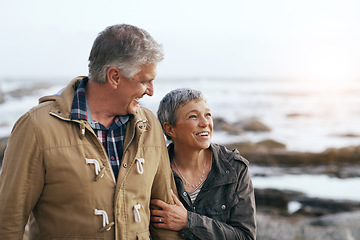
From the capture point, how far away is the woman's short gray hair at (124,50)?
6.30 ft

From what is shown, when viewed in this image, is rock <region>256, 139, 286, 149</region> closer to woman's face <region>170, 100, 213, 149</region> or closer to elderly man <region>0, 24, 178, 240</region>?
woman's face <region>170, 100, 213, 149</region>

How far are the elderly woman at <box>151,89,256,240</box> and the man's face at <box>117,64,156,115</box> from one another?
38cm

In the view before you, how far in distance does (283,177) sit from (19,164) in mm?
6926

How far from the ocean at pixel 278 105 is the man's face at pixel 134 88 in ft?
21.0

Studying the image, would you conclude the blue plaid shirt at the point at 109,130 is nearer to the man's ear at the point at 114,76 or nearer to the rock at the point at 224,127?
the man's ear at the point at 114,76

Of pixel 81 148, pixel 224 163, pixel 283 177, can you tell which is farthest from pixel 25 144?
pixel 283 177

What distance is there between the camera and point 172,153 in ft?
8.16

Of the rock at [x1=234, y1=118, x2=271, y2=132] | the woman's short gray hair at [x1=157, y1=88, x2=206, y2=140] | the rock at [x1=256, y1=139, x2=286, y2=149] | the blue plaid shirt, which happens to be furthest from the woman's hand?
the rock at [x1=234, y1=118, x2=271, y2=132]

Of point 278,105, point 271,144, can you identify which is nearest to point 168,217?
point 271,144

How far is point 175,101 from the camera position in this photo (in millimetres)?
2367

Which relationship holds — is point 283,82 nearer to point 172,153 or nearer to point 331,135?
point 331,135

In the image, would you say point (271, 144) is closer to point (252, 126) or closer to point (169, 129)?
point (252, 126)

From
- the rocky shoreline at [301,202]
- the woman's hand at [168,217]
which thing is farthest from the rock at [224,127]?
the woman's hand at [168,217]

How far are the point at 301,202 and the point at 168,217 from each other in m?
4.98
